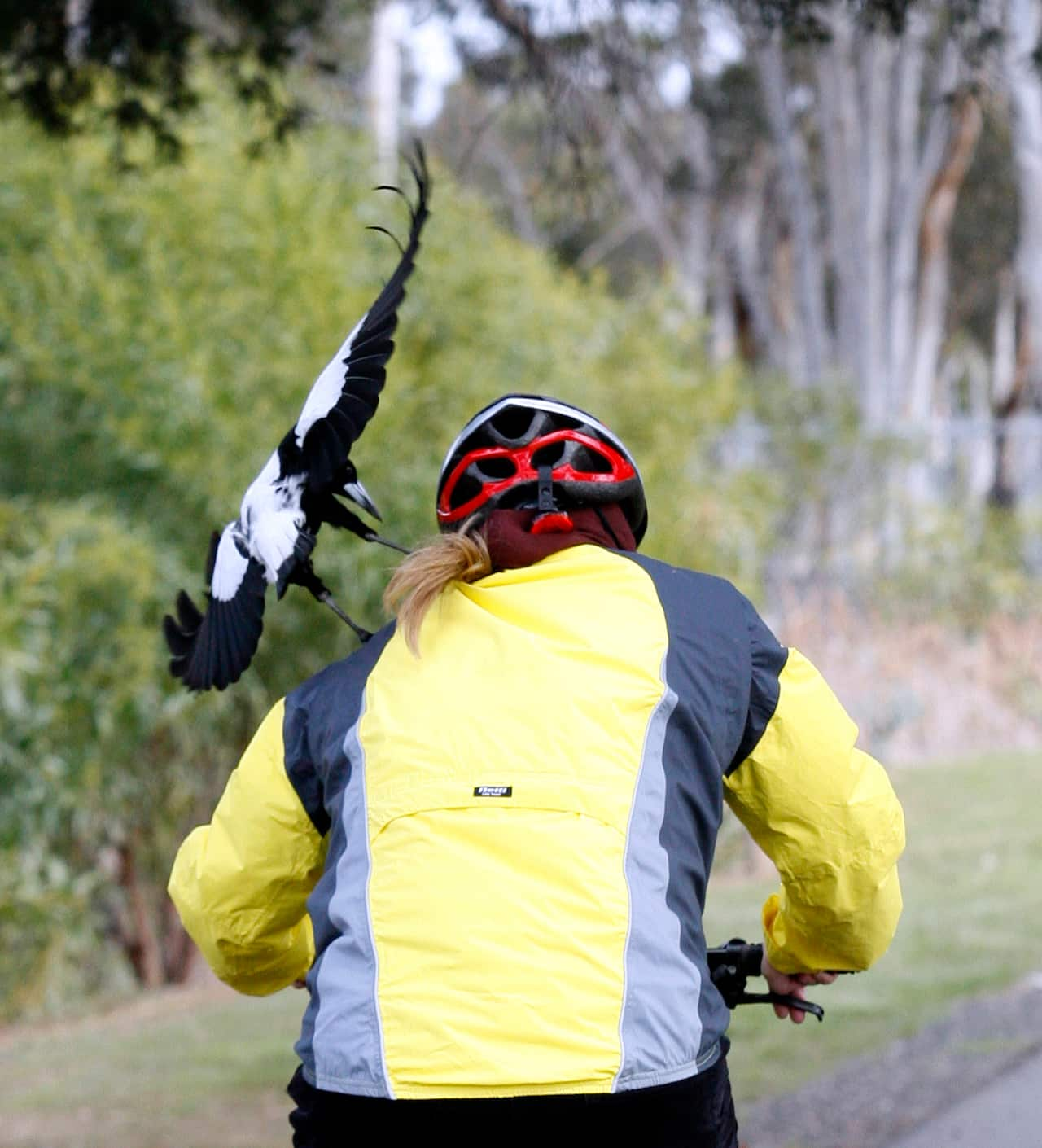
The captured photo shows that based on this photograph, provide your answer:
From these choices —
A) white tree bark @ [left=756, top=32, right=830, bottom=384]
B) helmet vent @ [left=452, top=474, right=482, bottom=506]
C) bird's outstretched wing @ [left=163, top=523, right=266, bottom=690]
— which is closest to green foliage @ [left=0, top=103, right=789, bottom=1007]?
bird's outstretched wing @ [left=163, top=523, right=266, bottom=690]

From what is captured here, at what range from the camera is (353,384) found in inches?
103

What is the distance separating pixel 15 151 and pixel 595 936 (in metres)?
7.12

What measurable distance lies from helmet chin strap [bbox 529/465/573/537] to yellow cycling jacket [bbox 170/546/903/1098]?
0.05 meters

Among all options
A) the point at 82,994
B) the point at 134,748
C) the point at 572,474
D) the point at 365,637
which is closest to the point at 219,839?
the point at 365,637

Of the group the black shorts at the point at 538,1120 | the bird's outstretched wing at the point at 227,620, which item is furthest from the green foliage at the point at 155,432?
the black shorts at the point at 538,1120

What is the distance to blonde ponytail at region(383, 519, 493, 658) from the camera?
2.36 meters

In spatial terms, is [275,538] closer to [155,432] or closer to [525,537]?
[525,537]

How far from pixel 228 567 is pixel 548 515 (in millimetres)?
633

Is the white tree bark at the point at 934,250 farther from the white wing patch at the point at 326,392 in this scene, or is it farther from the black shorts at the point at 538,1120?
the black shorts at the point at 538,1120

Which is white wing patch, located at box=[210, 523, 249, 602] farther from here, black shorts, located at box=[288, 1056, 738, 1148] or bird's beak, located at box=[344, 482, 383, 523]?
black shorts, located at box=[288, 1056, 738, 1148]

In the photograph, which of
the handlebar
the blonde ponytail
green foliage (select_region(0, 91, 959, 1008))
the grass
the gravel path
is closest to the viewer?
the blonde ponytail

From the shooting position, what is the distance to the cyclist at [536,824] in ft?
6.87

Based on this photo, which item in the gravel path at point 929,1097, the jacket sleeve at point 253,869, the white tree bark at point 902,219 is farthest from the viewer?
the white tree bark at point 902,219

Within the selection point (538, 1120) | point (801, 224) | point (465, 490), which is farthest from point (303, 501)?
point (801, 224)
